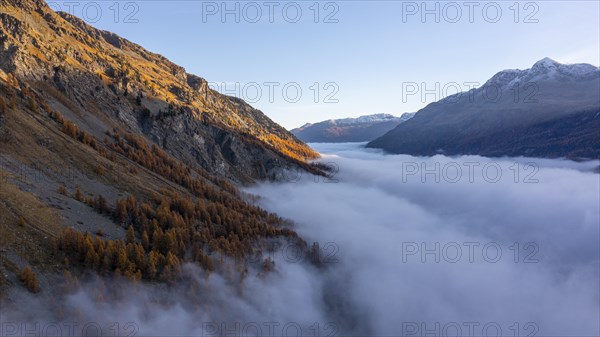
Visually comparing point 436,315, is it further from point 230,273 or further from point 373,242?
point 230,273

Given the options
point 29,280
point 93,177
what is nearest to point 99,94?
point 93,177

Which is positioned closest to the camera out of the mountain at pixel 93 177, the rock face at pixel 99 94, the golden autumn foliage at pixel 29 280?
the golden autumn foliage at pixel 29 280

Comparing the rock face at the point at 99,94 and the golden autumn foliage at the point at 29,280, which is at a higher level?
the rock face at the point at 99,94

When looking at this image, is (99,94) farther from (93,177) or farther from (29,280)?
(29,280)

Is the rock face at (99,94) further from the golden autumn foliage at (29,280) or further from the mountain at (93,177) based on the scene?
the golden autumn foliage at (29,280)

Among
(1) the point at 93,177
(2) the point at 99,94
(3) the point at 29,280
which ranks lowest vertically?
(3) the point at 29,280

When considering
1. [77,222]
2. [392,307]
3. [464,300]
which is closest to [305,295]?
[392,307]

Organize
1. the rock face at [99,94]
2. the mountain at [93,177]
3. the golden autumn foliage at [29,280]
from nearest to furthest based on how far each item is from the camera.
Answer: the golden autumn foliage at [29,280], the mountain at [93,177], the rock face at [99,94]

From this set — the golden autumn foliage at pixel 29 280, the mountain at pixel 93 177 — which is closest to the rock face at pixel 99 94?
the mountain at pixel 93 177

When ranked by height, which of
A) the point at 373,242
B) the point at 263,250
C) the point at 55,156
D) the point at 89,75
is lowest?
the point at 373,242
